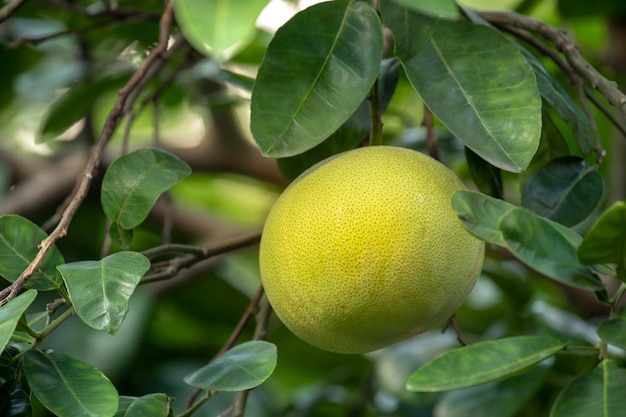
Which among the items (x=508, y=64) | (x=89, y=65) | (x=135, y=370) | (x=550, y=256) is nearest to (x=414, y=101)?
(x=89, y=65)

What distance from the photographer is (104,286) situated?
65 centimetres

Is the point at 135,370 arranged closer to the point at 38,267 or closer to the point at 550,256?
the point at 38,267

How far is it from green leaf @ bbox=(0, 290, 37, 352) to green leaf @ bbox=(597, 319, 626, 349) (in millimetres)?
434

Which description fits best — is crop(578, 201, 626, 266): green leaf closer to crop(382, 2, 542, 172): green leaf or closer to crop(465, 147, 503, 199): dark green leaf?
crop(382, 2, 542, 172): green leaf

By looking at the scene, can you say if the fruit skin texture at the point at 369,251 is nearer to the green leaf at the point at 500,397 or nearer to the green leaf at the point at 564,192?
the green leaf at the point at 564,192

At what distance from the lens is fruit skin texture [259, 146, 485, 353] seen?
0.69 m

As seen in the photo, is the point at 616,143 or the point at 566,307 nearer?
the point at 616,143

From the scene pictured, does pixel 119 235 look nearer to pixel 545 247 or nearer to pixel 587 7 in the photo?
pixel 545 247

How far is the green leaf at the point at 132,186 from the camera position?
792 mm

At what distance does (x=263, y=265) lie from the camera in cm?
77

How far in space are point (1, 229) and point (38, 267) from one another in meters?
0.06

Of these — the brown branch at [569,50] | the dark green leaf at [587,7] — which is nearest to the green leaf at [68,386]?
the brown branch at [569,50]

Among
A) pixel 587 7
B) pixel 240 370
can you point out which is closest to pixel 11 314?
pixel 240 370

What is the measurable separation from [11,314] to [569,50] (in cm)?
59
